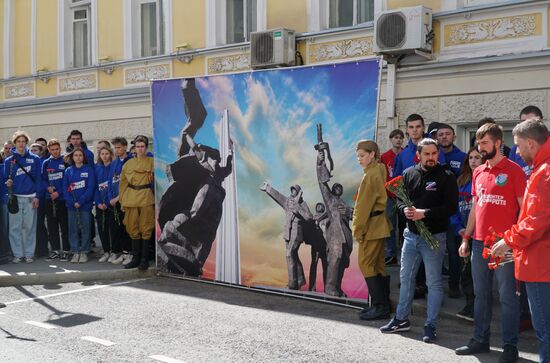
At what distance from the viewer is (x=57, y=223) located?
11.3 metres

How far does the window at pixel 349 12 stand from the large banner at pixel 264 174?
12.5ft

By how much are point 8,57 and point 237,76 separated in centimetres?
1082

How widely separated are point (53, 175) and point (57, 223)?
0.81 meters

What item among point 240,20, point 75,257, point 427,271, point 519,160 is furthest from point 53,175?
point 519,160

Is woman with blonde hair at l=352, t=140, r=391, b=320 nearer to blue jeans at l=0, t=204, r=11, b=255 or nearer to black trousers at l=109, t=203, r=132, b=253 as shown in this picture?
black trousers at l=109, t=203, r=132, b=253

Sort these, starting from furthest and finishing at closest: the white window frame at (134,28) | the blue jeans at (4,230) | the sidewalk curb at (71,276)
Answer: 1. the white window frame at (134,28)
2. the blue jeans at (4,230)
3. the sidewalk curb at (71,276)

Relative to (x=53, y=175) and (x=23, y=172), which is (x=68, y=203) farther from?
(x=23, y=172)

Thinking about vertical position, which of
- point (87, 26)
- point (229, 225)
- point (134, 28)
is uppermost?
point (87, 26)

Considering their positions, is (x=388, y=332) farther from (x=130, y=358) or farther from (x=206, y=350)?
(x=130, y=358)

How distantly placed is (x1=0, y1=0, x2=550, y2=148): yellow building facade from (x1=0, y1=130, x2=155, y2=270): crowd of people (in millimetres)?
3286

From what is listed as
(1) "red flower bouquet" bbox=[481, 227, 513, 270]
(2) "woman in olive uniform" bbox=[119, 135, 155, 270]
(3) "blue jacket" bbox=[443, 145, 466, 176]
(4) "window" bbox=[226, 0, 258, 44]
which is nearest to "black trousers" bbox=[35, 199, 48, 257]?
(2) "woman in olive uniform" bbox=[119, 135, 155, 270]

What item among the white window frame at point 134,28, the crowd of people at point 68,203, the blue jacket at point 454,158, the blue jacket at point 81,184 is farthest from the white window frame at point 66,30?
the blue jacket at point 454,158

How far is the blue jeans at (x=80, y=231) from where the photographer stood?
10.8 m

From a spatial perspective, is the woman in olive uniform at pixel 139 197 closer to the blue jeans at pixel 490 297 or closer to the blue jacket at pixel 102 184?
the blue jacket at pixel 102 184
